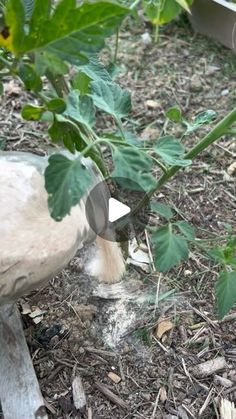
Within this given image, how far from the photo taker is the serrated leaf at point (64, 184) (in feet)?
2.30

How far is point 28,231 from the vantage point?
0.83m

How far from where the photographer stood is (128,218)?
108cm

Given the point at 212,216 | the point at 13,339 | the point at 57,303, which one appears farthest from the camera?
the point at 212,216

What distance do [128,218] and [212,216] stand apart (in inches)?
12.5

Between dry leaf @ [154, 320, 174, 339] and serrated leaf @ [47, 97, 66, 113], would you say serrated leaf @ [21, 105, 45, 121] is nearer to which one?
serrated leaf @ [47, 97, 66, 113]

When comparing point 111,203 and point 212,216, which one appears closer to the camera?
point 111,203

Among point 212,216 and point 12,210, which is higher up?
point 12,210

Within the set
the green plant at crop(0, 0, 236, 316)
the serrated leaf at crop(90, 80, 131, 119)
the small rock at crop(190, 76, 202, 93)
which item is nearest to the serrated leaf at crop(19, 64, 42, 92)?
the green plant at crop(0, 0, 236, 316)

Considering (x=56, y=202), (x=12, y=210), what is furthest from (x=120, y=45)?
(x=56, y=202)

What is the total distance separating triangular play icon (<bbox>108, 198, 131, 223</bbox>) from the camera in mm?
1070

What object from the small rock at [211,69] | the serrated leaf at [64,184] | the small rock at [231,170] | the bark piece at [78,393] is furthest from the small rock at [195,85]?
the serrated leaf at [64,184]

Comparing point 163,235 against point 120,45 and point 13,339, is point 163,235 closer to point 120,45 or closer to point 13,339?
point 13,339
